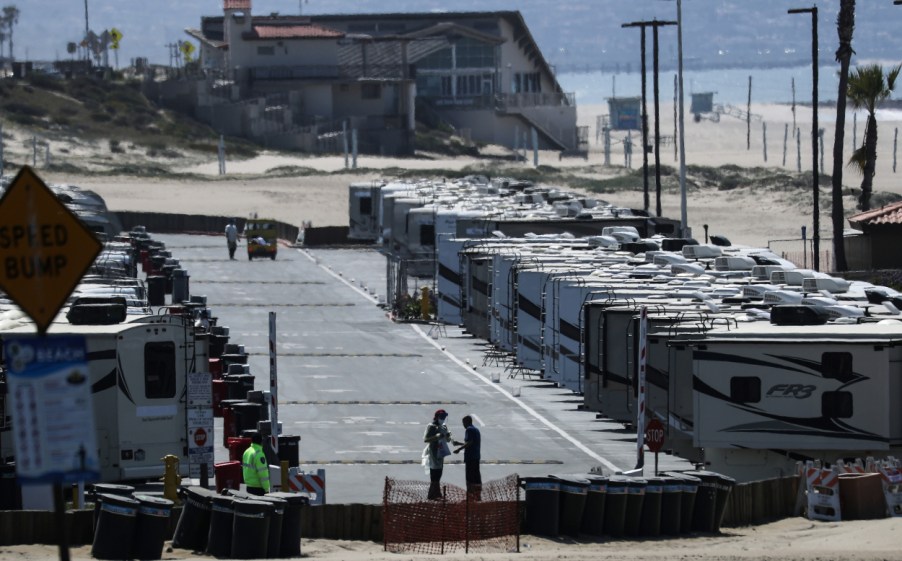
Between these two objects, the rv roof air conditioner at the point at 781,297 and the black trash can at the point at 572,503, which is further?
the rv roof air conditioner at the point at 781,297

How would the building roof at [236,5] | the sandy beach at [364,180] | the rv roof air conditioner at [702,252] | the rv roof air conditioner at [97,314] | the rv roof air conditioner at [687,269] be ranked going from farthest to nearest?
the building roof at [236,5]
the sandy beach at [364,180]
the rv roof air conditioner at [702,252]
the rv roof air conditioner at [687,269]
the rv roof air conditioner at [97,314]

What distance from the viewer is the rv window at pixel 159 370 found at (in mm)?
24938

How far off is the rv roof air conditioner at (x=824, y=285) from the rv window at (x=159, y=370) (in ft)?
38.9

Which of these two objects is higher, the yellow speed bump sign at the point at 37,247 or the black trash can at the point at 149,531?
the yellow speed bump sign at the point at 37,247

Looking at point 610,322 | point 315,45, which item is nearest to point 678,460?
point 610,322

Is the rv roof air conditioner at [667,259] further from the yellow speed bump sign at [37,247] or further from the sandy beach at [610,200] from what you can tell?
the yellow speed bump sign at [37,247]

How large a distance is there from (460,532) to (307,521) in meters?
1.73

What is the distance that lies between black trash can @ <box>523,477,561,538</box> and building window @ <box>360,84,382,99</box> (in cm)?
11956

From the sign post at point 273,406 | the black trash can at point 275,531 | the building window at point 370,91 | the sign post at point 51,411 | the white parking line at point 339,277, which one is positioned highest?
the building window at point 370,91

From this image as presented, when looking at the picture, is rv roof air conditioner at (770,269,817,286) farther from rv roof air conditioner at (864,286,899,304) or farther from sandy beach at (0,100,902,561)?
sandy beach at (0,100,902,561)

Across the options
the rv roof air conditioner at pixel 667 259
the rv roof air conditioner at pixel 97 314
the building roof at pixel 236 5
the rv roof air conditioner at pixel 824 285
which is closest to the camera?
the rv roof air conditioner at pixel 97 314

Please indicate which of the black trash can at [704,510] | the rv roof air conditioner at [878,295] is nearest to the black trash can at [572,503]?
the black trash can at [704,510]

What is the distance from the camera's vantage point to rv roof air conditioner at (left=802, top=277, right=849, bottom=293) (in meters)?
32.0

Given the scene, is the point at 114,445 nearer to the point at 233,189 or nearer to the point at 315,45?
the point at 233,189
